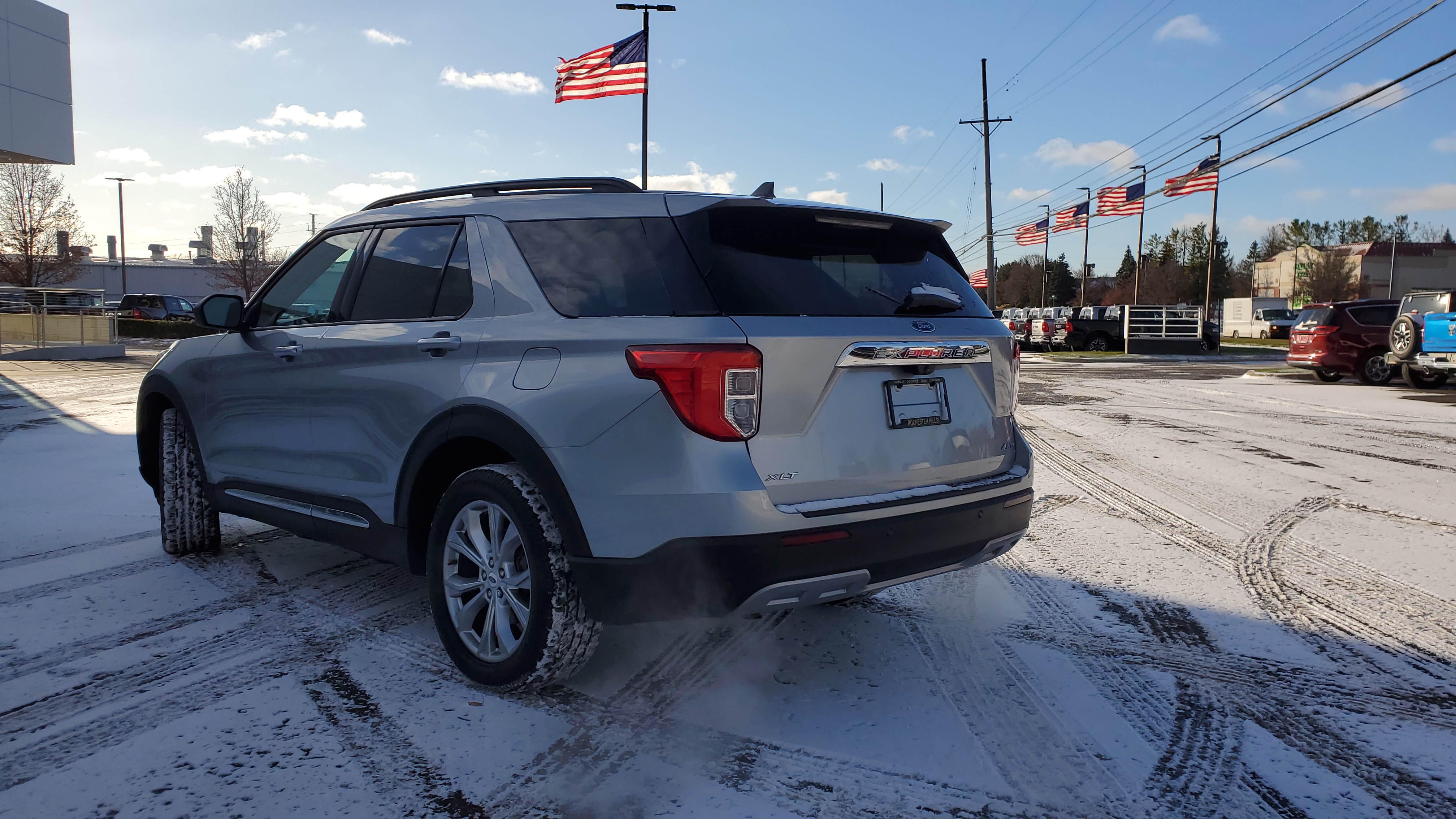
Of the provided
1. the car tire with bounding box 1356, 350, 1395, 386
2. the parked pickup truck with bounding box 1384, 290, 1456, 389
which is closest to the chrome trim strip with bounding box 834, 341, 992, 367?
the parked pickup truck with bounding box 1384, 290, 1456, 389

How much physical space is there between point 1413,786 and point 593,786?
226 centimetres

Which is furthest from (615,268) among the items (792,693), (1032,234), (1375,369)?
(1032,234)

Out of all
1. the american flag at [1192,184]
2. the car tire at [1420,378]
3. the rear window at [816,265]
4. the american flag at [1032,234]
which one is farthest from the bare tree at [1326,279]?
the rear window at [816,265]

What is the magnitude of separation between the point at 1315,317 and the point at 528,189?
20.3m

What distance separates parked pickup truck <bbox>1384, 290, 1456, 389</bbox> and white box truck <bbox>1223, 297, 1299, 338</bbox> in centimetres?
4664

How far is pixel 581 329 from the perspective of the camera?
2.99 m

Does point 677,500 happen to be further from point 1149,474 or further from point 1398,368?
point 1398,368

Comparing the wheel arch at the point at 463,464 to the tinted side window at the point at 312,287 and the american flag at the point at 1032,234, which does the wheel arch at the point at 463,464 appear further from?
the american flag at the point at 1032,234

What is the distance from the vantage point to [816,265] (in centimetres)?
318

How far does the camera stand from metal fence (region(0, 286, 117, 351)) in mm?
24922

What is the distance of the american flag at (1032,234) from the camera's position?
43906mm

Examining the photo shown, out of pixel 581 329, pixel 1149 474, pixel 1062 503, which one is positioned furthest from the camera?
pixel 1149 474

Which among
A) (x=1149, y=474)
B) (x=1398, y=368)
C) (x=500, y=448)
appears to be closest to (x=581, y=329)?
(x=500, y=448)

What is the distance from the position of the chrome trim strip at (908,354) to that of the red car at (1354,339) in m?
18.8
